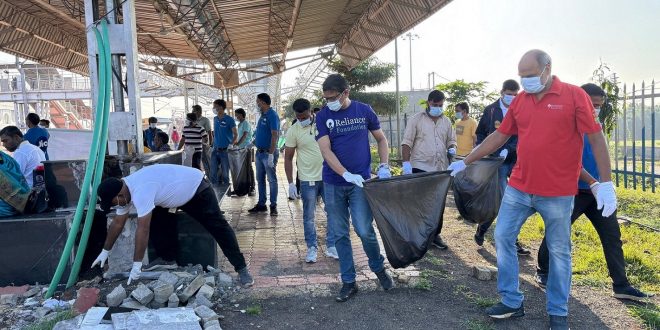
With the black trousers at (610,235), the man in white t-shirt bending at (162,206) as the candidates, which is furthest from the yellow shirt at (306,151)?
the black trousers at (610,235)

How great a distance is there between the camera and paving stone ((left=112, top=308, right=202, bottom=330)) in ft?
10.4

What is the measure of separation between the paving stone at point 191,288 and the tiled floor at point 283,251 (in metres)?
0.54

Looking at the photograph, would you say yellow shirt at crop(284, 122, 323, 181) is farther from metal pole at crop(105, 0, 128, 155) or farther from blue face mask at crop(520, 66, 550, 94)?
blue face mask at crop(520, 66, 550, 94)

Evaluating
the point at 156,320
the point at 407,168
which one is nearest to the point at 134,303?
the point at 156,320

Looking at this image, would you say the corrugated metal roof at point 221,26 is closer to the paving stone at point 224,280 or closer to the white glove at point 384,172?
the white glove at point 384,172

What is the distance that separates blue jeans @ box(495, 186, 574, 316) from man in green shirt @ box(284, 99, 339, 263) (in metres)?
1.90

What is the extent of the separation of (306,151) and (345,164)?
139cm

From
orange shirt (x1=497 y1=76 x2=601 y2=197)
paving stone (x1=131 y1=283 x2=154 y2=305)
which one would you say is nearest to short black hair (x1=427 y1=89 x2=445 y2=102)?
orange shirt (x1=497 y1=76 x2=601 y2=197)

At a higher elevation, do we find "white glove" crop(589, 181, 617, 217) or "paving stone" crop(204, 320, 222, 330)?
Result: "white glove" crop(589, 181, 617, 217)

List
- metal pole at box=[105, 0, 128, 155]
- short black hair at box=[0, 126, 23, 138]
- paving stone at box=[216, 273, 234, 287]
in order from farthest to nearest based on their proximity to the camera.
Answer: short black hair at box=[0, 126, 23, 138] → metal pole at box=[105, 0, 128, 155] → paving stone at box=[216, 273, 234, 287]

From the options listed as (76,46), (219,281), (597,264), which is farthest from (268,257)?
(76,46)

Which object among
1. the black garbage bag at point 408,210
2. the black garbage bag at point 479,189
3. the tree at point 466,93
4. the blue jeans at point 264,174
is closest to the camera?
the black garbage bag at point 408,210

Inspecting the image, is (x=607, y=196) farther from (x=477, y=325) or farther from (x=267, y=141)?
(x=267, y=141)

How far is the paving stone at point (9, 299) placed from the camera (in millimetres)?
3983
